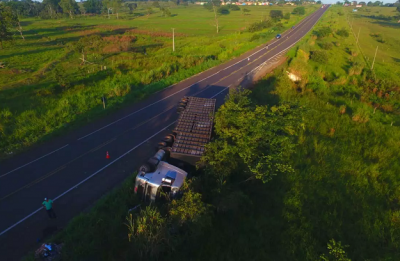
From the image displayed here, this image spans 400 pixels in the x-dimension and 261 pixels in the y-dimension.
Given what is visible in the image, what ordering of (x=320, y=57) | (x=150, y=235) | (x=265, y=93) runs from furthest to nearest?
(x=320, y=57) < (x=265, y=93) < (x=150, y=235)

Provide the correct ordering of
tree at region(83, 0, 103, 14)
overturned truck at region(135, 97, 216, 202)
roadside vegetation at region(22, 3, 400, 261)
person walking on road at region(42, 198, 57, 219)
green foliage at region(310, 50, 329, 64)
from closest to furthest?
roadside vegetation at region(22, 3, 400, 261) → person walking on road at region(42, 198, 57, 219) → overturned truck at region(135, 97, 216, 202) → green foliage at region(310, 50, 329, 64) → tree at region(83, 0, 103, 14)

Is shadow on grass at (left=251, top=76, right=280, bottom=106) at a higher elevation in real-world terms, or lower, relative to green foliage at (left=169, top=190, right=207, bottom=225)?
higher

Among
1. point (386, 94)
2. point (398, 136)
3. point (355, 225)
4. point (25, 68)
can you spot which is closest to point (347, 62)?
point (386, 94)

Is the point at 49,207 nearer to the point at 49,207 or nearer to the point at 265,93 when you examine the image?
the point at 49,207

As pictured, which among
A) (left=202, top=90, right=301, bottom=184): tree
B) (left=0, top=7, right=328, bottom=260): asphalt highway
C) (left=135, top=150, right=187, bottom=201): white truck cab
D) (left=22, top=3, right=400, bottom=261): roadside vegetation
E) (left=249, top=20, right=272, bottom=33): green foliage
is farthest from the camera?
(left=249, top=20, right=272, bottom=33): green foliage

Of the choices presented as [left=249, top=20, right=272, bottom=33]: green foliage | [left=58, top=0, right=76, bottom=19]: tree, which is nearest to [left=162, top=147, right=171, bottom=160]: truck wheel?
[left=249, top=20, right=272, bottom=33]: green foliage

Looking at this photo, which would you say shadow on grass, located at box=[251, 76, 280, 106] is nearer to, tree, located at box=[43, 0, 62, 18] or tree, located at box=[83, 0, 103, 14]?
tree, located at box=[43, 0, 62, 18]

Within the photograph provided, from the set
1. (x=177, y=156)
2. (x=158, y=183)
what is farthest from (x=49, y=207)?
(x=177, y=156)
